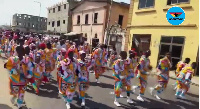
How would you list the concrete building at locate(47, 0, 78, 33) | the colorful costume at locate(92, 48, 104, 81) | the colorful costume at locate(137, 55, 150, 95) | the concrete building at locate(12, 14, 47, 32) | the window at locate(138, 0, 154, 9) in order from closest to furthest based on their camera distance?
the colorful costume at locate(137, 55, 150, 95), the colorful costume at locate(92, 48, 104, 81), the window at locate(138, 0, 154, 9), the concrete building at locate(47, 0, 78, 33), the concrete building at locate(12, 14, 47, 32)

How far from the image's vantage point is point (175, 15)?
11.9 m

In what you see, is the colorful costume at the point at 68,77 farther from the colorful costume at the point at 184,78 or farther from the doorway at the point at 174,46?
the doorway at the point at 174,46

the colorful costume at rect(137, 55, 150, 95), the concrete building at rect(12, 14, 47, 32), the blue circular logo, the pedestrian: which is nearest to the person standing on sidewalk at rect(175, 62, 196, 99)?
the colorful costume at rect(137, 55, 150, 95)

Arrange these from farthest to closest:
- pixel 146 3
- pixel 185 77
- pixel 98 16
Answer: pixel 98 16
pixel 146 3
pixel 185 77

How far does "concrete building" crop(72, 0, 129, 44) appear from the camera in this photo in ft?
67.6

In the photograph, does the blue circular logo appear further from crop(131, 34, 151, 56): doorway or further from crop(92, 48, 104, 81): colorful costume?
crop(92, 48, 104, 81): colorful costume

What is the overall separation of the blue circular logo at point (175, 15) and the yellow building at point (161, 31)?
197 millimetres

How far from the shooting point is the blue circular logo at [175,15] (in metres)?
11.4

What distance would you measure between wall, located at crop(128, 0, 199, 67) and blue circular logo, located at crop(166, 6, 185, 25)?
8.8 inches

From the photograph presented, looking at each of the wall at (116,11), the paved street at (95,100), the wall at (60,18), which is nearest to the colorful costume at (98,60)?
the paved street at (95,100)

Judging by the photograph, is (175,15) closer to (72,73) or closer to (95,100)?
(95,100)

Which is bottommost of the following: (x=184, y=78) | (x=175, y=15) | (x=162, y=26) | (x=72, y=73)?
(x=184, y=78)

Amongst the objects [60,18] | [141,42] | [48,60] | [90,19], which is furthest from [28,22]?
[48,60]

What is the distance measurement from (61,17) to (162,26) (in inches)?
883
